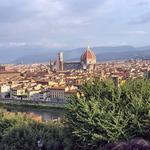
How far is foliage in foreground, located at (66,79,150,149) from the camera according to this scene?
1103cm

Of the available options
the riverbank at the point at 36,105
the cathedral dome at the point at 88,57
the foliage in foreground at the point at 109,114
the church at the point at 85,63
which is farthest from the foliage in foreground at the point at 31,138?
the cathedral dome at the point at 88,57

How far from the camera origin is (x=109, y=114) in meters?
11.1

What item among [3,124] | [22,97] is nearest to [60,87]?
[22,97]

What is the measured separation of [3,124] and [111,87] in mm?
4992

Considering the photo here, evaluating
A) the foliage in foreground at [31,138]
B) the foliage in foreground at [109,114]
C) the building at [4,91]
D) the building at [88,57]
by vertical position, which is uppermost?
the foliage in foreground at [109,114]

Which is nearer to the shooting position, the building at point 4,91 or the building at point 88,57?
the building at point 4,91

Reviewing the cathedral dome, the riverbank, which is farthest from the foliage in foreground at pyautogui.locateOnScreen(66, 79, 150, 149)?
the cathedral dome

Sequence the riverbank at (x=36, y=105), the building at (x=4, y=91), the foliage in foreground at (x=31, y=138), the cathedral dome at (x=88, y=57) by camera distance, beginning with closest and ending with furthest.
A: 1. the foliage in foreground at (x=31, y=138)
2. the riverbank at (x=36, y=105)
3. the building at (x=4, y=91)
4. the cathedral dome at (x=88, y=57)

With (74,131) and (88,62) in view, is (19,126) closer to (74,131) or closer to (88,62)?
(74,131)

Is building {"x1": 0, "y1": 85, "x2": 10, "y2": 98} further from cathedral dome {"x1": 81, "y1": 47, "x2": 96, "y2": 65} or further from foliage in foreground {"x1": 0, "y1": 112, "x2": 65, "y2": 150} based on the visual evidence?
foliage in foreground {"x1": 0, "y1": 112, "x2": 65, "y2": 150}

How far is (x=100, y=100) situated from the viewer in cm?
1178

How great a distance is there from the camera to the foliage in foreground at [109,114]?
1103 cm

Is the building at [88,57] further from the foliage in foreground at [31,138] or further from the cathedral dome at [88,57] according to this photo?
the foliage in foreground at [31,138]

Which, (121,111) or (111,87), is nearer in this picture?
(121,111)
